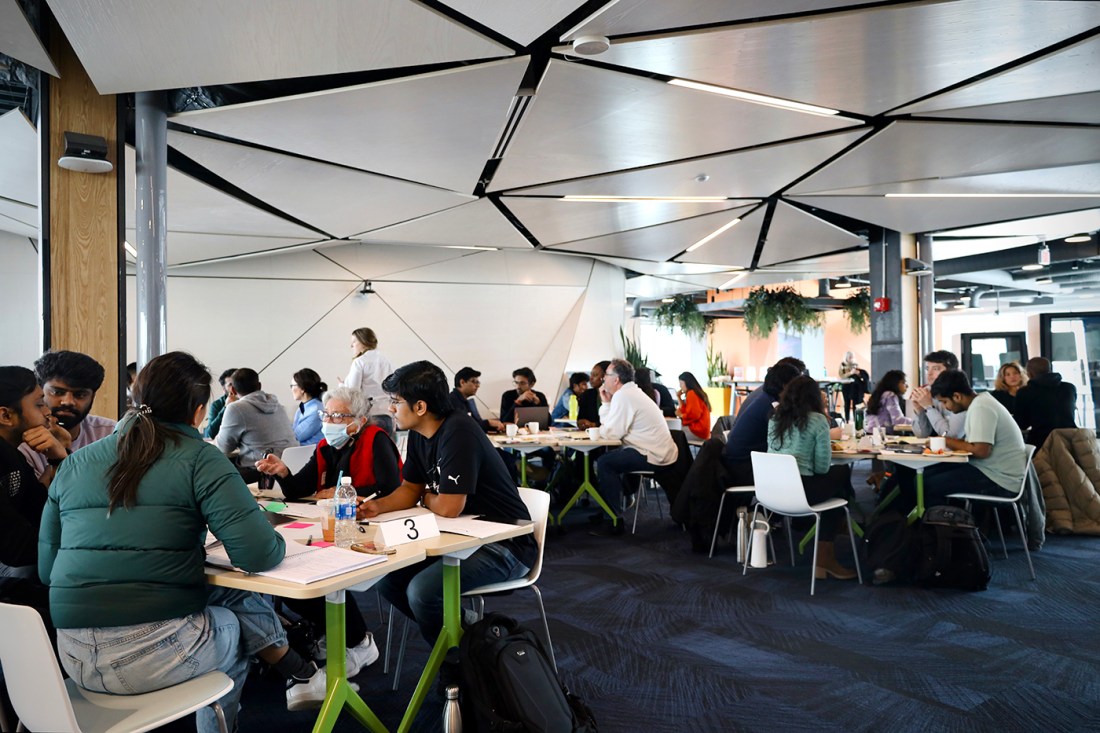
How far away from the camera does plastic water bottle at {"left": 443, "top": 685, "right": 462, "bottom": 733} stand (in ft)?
7.99

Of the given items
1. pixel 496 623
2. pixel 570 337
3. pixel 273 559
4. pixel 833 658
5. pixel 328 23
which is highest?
pixel 328 23

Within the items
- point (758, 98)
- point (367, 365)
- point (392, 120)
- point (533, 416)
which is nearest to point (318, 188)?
point (367, 365)

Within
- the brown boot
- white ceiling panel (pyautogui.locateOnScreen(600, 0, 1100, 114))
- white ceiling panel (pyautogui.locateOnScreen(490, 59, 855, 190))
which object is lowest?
the brown boot

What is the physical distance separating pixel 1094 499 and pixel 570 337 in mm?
6433

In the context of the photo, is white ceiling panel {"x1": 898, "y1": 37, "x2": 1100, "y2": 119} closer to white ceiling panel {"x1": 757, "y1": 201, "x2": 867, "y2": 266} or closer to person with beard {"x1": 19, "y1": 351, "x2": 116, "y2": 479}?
white ceiling panel {"x1": 757, "y1": 201, "x2": 867, "y2": 266}

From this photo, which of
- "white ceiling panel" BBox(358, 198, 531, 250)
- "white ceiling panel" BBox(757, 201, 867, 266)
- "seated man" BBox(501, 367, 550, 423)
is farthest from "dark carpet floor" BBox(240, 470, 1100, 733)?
"white ceiling panel" BBox(757, 201, 867, 266)

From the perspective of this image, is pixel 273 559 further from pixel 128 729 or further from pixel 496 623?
pixel 496 623

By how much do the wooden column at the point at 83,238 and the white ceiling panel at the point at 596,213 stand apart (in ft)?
11.5

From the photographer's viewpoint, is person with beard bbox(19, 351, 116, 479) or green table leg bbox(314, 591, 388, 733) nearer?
green table leg bbox(314, 591, 388, 733)

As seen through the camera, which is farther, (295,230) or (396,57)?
(295,230)

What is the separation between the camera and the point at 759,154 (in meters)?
5.59

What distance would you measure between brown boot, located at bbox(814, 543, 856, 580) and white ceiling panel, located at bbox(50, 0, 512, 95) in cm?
358

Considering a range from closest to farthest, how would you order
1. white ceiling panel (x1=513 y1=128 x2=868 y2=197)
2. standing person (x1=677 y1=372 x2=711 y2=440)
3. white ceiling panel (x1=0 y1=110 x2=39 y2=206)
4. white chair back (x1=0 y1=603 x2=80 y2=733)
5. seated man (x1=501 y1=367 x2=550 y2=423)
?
white chair back (x1=0 y1=603 x2=80 y2=733) < white ceiling panel (x1=0 y1=110 x2=39 y2=206) < white ceiling panel (x1=513 y1=128 x2=868 y2=197) < standing person (x1=677 y1=372 x2=711 y2=440) < seated man (x1=501 y1=367 x2=550 y2=423)

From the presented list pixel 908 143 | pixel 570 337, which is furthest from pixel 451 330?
pixel 908 143
